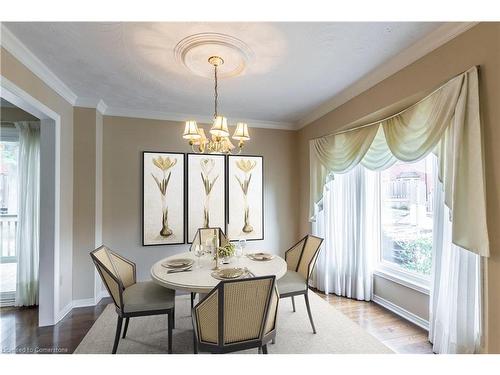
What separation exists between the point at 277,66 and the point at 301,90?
25.9 inches

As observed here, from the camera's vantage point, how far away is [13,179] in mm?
3102

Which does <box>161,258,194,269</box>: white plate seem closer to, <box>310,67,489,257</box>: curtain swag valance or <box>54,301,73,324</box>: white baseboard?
<box>54,301,73,324</box>: white baseboard

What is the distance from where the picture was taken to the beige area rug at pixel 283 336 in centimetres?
210

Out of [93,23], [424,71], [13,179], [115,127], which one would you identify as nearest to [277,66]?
[424,71]

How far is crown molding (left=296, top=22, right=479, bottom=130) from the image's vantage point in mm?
1682

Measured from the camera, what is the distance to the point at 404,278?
2717 mm

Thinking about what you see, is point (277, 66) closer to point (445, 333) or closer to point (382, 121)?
point (382, 121)

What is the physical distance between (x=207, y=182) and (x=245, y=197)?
644 mm

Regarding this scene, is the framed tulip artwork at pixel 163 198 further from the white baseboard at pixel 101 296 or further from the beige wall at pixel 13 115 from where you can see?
the beige wall at pixel 13 115

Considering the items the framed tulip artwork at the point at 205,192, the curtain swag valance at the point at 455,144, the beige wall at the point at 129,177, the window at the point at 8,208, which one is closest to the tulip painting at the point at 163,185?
the beige wall at the point at 129,177

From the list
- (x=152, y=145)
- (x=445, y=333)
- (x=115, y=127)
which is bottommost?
(x=445, y=333)

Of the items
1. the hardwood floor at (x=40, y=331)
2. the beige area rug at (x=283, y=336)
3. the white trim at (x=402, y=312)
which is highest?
the white trim at (x=402, y=312)

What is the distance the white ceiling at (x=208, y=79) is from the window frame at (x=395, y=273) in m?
1.56

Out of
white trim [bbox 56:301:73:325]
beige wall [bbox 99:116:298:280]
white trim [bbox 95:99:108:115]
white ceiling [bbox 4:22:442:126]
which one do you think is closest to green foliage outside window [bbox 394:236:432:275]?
white ceiling [bbox 4:22:442:126]
